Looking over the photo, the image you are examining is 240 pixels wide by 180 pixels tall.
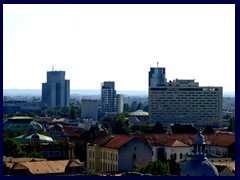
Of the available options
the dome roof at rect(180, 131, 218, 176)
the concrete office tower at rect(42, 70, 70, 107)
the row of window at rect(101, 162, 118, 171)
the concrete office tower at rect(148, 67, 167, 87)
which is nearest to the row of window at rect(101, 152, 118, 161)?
the row of window at rect(101, 162, 118, 171)

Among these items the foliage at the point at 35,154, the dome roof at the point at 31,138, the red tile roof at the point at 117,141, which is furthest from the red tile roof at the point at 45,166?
the dome roof at the point at 31,138

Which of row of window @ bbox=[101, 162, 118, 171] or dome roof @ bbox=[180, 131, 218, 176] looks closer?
dome roof @ bbox=[180, 131, 218, 176]

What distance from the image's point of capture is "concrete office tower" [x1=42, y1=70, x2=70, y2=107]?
149 metres

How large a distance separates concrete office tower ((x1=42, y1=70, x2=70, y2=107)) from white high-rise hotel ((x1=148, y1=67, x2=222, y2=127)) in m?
61.9

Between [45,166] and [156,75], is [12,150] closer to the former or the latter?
[45,166]

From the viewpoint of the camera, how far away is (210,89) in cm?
8506

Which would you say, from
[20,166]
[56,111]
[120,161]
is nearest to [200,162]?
[20,166]

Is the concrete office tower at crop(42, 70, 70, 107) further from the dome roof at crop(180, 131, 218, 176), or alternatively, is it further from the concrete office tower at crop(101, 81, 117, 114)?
the dome roof at crop(180, 131, 218, 176)

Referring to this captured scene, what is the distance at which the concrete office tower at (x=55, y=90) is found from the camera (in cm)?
14875

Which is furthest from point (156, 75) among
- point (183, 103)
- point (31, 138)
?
point (31, 138)

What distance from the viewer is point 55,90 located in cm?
15062

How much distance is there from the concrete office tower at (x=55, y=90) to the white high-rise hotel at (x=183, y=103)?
61.9m

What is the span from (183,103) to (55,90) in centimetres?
6652
